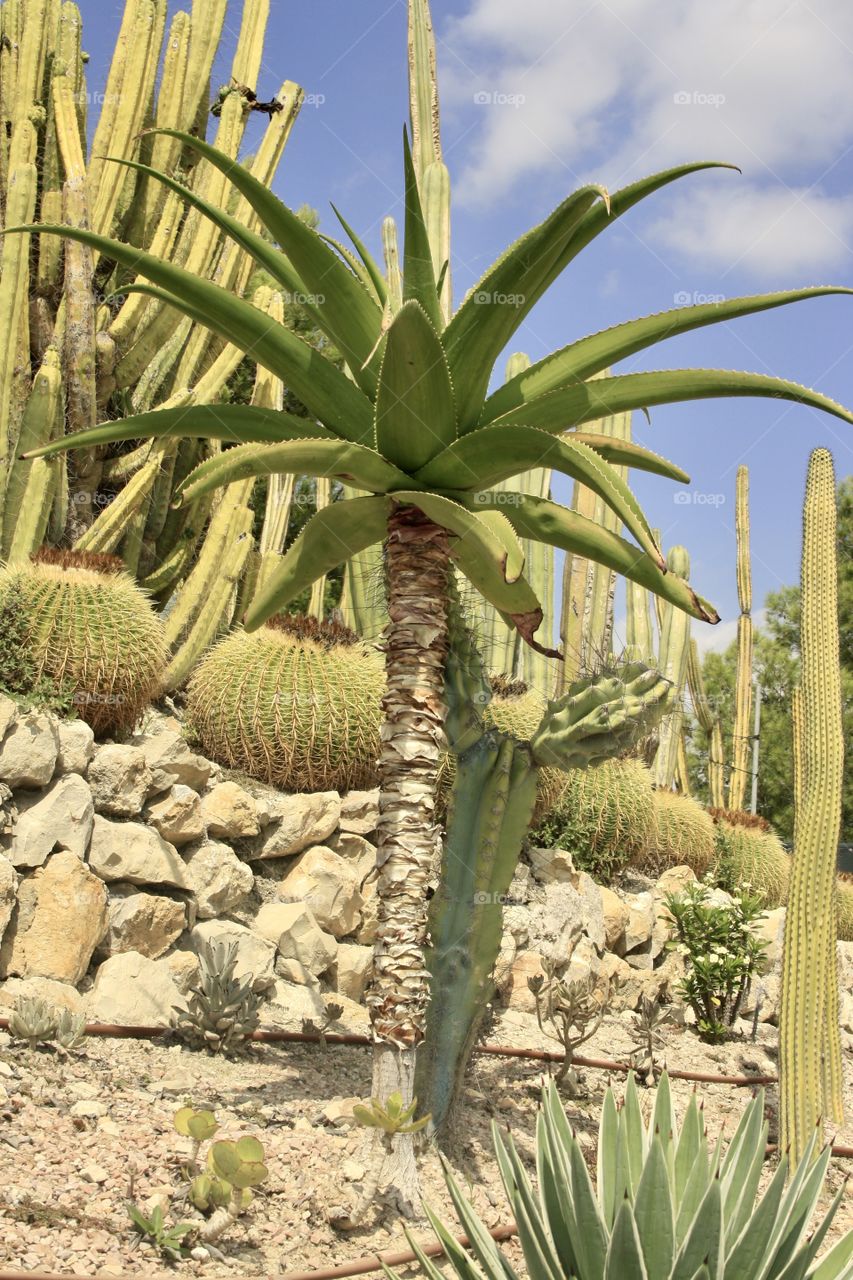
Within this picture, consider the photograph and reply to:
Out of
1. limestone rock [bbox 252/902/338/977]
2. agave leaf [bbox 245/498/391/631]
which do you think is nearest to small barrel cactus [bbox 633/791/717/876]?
limestone rock [bbox 252/902/338/977]

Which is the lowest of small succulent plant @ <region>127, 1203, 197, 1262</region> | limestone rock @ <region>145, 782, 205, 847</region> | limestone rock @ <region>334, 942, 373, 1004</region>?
small succulent plant @ <region>127, 1203, 197, 1262</region>

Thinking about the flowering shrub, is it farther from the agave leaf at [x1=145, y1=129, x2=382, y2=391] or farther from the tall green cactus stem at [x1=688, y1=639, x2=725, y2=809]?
the agave leaf at [x1=145, y1=129, x2=382, y2=391]

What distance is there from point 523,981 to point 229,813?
1.78 m

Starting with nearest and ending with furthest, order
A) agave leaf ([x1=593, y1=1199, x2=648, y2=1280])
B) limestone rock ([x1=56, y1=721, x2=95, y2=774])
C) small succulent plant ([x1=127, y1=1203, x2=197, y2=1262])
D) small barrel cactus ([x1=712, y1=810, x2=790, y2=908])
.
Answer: agave leaf ([x1=593, y1=1199, x2=648, y2=1280]) → small succulent plant ([x1=127, y1=1203, x2=197, y2=1262]) → limestone rock ([x1=56, y1=721, x2=95, y2=774]) → small barrel cactus ([x1=712, y1=810, x2=790, y2=908])

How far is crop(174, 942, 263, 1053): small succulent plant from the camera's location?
4262 millimetres

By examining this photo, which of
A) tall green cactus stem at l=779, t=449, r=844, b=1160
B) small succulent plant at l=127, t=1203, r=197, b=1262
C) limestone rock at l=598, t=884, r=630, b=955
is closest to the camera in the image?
small succulent plant at l=127, t=1203, r=197, b=1262

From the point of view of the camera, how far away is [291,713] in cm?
614

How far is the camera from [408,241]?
3361mm

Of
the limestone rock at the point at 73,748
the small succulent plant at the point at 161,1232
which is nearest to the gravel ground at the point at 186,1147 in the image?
the small succulent plant at the point at 161,1232

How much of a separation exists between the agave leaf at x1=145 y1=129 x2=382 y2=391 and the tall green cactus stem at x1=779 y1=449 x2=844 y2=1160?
2.76 meters

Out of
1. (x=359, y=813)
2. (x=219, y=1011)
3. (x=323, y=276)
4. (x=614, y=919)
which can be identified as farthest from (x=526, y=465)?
(x=614, y=919)

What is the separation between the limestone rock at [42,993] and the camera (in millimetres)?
4293

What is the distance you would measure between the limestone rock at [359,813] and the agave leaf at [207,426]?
2936 mm

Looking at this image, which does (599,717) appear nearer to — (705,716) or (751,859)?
(751,859)
